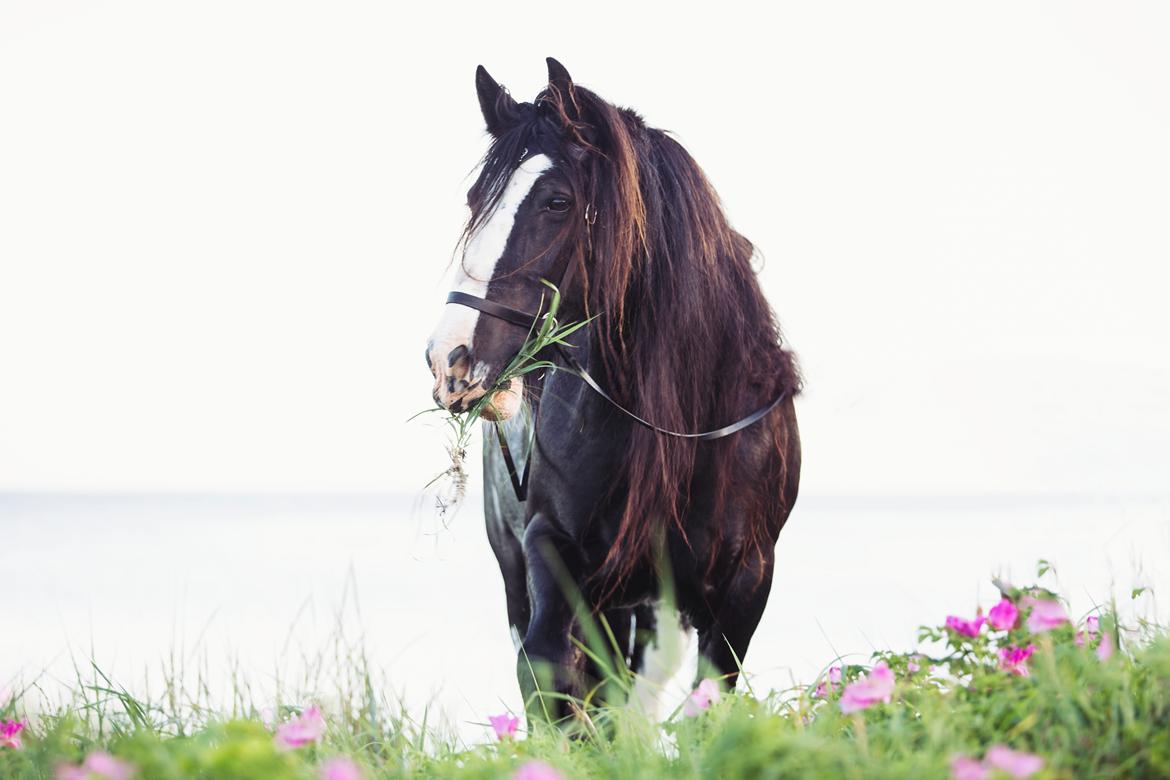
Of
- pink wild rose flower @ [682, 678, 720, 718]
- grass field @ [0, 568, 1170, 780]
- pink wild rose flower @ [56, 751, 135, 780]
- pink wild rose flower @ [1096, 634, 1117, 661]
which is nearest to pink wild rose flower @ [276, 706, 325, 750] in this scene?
grass field @ [0, 568, 1170, 780]

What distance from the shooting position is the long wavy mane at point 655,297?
321 cm

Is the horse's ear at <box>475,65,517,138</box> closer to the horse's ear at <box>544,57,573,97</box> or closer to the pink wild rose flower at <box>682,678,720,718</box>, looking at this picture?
the horse's ear at <box>544,57,573,97</box>

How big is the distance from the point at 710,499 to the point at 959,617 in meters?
1.14

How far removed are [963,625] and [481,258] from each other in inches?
59.0

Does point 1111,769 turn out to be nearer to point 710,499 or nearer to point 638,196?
point 710,499

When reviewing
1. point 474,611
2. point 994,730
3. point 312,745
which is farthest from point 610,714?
point 474,611

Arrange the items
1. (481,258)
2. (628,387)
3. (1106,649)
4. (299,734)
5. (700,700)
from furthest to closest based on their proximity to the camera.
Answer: (628,387) → (481,258) → (700,700) → (1106,649) → (299,734)

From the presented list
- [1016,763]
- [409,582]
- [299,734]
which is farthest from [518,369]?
[409,582]

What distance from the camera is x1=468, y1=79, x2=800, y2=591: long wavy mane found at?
3209 millimetres

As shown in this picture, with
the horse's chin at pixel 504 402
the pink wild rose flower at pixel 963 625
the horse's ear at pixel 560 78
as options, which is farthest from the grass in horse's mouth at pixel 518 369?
the pink wild rose flower at pixel 963 625

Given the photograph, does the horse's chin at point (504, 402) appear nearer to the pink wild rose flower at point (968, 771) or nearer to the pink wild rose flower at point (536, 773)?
the pink wild rose flower at point (536, 773)

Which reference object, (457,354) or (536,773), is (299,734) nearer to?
(536,773)

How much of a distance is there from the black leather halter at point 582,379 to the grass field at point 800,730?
2.90 feet

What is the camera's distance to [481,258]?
300 centimetres
